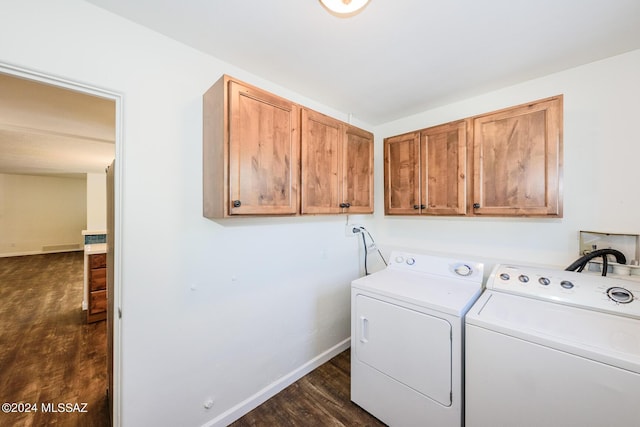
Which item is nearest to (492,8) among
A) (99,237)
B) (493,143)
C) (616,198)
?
(493,143)

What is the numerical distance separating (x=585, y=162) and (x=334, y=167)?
170cm

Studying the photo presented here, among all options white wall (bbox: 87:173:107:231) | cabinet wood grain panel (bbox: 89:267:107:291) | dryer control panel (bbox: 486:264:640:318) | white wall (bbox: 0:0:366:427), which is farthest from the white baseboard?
white wall (bbox: 87:173:107:231)

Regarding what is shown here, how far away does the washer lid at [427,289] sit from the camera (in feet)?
4.74

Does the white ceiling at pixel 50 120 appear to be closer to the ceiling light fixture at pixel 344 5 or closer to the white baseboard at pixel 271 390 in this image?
the ceiling light fixture at pixel 344 5

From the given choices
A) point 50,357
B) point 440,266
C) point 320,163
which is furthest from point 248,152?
point 50,357

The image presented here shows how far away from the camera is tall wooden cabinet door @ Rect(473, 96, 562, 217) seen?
156 centimetres

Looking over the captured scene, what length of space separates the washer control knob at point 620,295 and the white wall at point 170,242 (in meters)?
1.98

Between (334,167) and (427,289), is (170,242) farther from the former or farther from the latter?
(427,289)

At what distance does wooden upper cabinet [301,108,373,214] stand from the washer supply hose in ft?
4.71

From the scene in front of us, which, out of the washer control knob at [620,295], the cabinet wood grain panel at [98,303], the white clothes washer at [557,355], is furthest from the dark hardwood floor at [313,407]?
the cabinet wood grain panel at [98,303]

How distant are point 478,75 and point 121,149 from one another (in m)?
2.30

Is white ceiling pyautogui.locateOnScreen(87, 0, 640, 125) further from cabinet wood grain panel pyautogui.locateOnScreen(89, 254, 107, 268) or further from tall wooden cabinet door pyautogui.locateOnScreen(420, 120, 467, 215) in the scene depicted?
cabinet wood grain panel pyautogui.locateOnScreen(89, 254, 107, 268)

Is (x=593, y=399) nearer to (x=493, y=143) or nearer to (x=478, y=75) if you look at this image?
(x=493, y=143)

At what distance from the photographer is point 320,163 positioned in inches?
72.3
